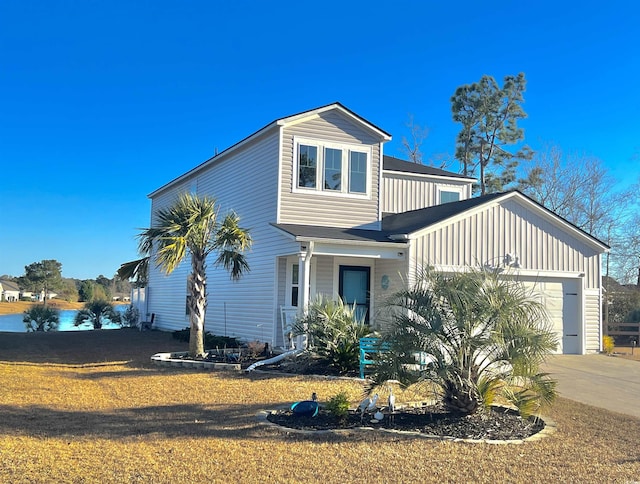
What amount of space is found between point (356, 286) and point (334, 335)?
14.9ft

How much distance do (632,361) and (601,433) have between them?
9069 millimetres

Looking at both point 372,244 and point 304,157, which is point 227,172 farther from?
point 372,244

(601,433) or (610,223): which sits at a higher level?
(610,223)

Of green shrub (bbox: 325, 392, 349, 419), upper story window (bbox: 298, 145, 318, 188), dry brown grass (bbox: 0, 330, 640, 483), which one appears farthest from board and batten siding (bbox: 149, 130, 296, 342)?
green shrub (bbox: 325, 392, 349, 419)

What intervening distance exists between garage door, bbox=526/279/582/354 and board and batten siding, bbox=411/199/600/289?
409 mm

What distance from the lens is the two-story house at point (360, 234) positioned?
1452 cm

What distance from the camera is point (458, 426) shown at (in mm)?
6898

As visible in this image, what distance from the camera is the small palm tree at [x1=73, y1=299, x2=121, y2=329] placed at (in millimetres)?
26516

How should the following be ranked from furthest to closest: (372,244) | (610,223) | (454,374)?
(610,223)
(372,244)
(454,374)

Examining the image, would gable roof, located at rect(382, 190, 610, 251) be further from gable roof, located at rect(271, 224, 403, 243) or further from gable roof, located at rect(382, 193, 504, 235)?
gable roof, located at rect(271, 224, 403, 243)

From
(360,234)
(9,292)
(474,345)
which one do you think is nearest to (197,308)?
(360,234)

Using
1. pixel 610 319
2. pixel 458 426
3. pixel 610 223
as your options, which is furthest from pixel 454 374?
pixel 610 223

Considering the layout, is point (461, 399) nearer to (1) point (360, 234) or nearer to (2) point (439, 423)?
(2) point (439, 423)

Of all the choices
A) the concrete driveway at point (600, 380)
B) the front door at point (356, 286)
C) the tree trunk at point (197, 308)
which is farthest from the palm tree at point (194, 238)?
the concrete driveway at point (600, 380)
